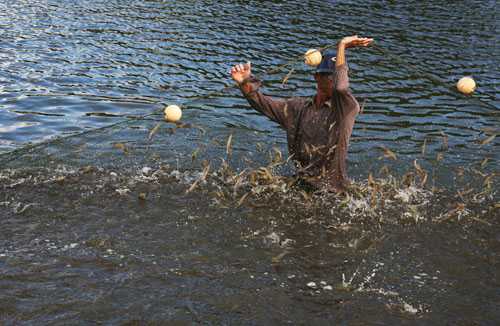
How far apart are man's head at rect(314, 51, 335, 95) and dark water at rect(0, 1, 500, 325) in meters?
1.41

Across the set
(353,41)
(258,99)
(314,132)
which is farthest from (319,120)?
(353,41)

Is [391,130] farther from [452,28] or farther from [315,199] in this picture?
[452,28]

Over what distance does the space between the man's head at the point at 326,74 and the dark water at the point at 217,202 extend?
4.63ft

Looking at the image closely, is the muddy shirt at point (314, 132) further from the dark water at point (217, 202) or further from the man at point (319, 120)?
the dark water at point (217, 202)

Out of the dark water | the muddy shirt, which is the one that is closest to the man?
Result: the muddy shirt

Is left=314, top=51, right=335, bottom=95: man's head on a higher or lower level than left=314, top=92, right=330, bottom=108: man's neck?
higher

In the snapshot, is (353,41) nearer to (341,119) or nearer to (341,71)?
(341,71)

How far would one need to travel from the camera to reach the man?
6535 mm

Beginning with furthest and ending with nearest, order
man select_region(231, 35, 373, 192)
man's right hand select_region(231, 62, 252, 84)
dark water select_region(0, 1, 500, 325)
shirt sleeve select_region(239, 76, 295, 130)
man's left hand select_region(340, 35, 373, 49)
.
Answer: shirt sleeve select_region(239, 76, 295, 130)
man's right hand select_region(231, 62, 252, 84)
man select_region(231, 35, 373, 192)
man's left hand select_region(340, 35, 373, 49)
dark water select_region(0, 1, 500, 325)

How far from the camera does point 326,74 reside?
6672mm

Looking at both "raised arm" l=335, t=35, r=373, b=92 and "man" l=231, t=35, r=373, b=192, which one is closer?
"raised arm" l=335, t=35, r=373, b=92

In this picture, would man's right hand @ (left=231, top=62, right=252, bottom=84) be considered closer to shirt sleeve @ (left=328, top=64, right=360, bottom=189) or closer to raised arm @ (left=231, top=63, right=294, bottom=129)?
raised arm @ (left=231, top=63, right=294, bottom=129)

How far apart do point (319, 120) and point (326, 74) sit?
0.55 m

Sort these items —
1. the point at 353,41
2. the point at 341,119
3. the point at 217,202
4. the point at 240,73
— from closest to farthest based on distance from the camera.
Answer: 1. the point at 353,41
2. the point at 341,119
3. the point at 240,73
4. the point at 217,202
